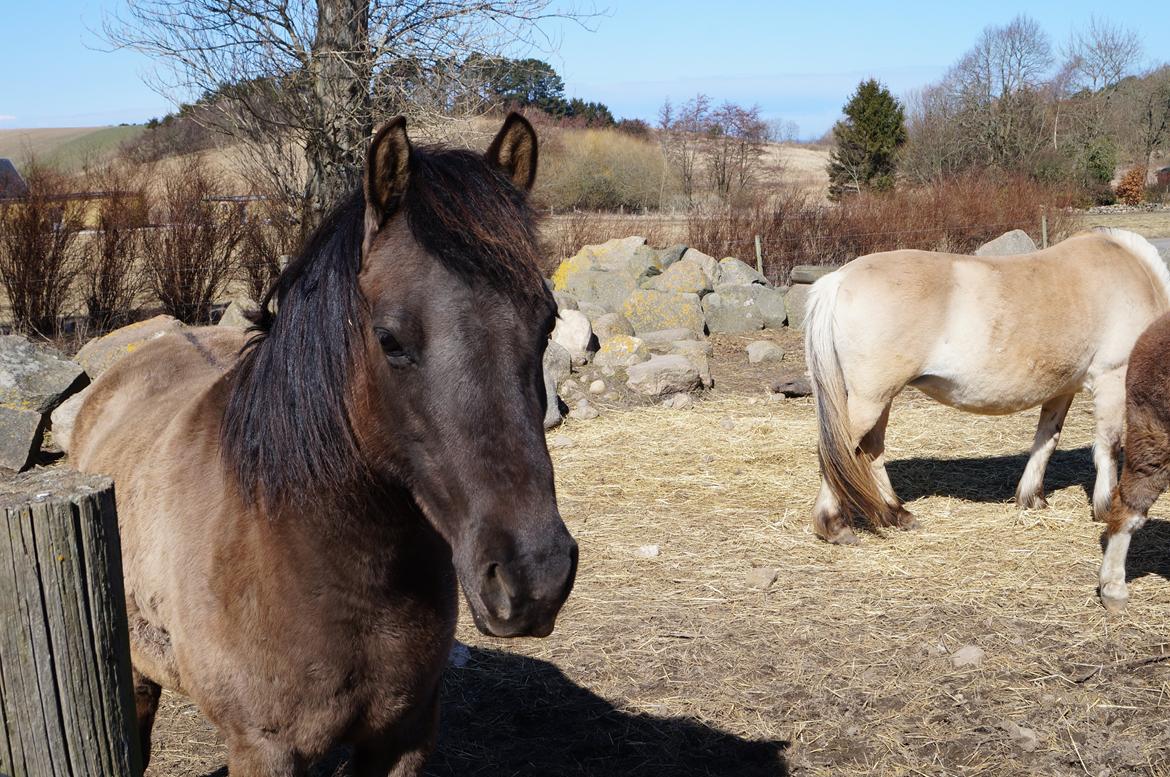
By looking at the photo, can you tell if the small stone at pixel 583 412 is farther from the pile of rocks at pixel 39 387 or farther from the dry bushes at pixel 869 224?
the dry bushes at pixel 869 224

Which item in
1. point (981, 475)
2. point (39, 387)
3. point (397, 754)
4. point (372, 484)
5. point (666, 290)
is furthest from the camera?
point (666, 290)

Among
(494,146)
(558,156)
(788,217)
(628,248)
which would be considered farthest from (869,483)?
(558,156)

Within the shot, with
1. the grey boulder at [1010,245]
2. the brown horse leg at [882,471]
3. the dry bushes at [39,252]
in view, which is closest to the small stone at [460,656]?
the brown horse leg at [882,471]

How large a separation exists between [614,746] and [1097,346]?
4.04 m

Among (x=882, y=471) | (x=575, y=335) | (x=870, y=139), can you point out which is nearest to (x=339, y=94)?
(x=575, y=335)

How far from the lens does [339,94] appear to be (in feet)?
29.1

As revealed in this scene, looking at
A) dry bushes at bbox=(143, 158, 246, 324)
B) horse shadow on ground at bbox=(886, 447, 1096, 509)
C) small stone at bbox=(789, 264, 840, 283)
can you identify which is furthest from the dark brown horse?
small stone at bbox=(789, 264, 840, 283)

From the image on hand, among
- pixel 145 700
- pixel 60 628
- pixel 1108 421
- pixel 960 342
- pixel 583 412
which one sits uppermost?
pixel 60 628

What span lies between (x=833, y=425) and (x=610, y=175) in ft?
76.3

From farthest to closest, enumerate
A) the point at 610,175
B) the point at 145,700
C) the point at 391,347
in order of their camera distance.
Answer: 1. the point at 610,175
2. the point at 145,700
3. the point at 391,347

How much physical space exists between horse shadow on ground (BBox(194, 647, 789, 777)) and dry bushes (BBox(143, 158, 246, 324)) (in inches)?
316

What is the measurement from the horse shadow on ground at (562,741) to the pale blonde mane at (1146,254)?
4139 millimetres

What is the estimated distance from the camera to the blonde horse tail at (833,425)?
5.04 m

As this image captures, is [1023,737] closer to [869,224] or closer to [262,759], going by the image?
[262,759]
